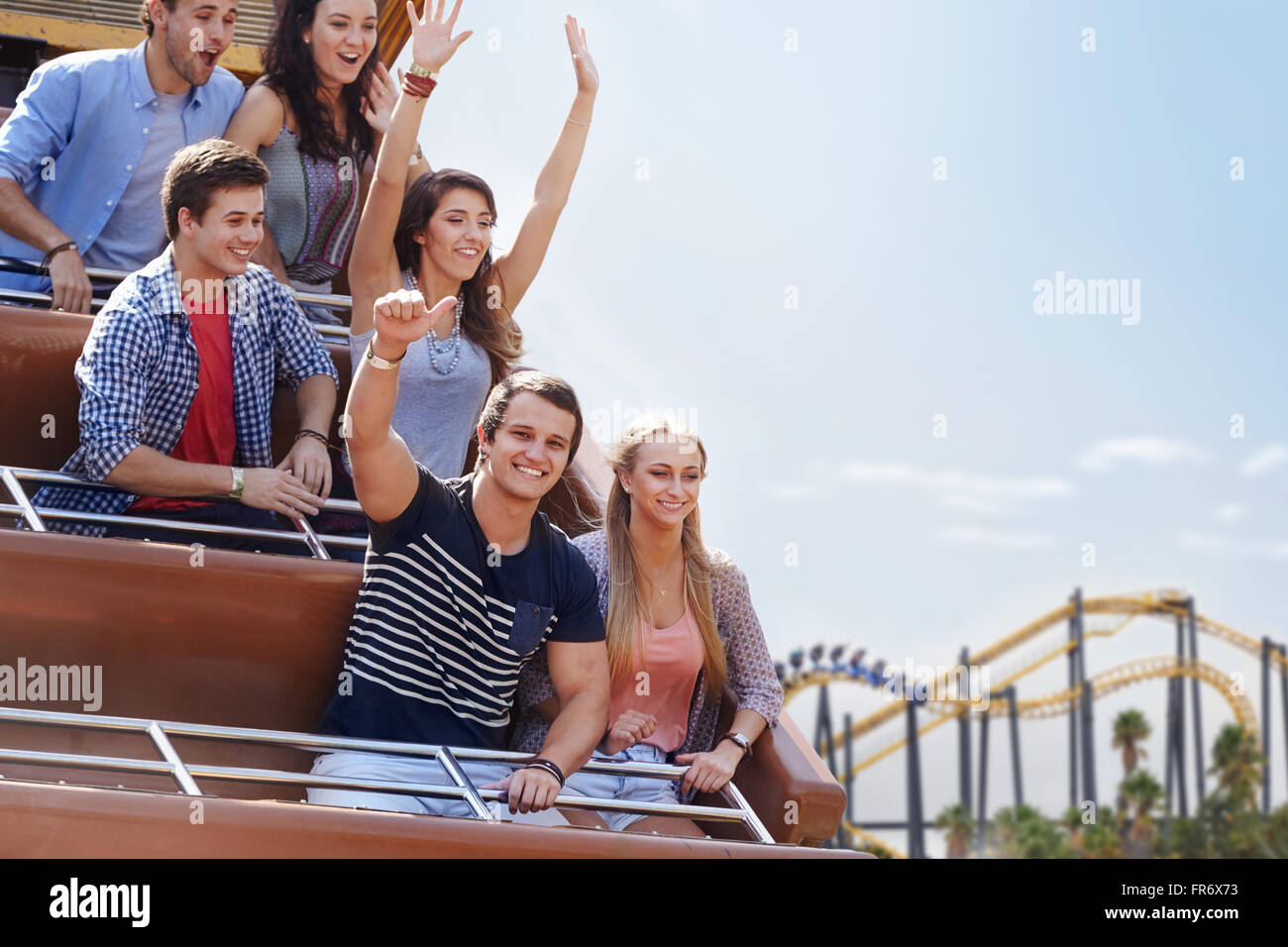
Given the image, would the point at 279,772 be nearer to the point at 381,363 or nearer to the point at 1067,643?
the point at 381,363

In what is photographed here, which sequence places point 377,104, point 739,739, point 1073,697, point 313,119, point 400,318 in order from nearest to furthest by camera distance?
1. point 400,318
2. point 739,739
3. point 313,119
4. point 377,104
5. point 1073,697

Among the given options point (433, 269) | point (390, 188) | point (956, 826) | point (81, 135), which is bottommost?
point (956, 826)

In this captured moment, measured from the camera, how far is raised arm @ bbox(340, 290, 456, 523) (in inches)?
95.0

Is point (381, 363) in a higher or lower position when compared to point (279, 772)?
higher

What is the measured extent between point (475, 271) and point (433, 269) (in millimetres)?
117

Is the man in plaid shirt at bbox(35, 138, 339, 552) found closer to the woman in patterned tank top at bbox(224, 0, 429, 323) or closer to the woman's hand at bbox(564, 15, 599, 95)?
the woman in patterned tank top at bbox(224, 0, 429, 323)

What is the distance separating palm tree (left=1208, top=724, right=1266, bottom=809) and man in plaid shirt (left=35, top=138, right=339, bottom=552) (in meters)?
31.7

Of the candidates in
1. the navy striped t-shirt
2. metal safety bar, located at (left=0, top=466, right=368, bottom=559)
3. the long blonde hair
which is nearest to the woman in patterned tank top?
metal safety bar, located at (left=0, top=466, right=368, bottom=559)

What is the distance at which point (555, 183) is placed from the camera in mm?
3980

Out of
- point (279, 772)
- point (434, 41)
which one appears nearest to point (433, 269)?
point (434, 41)

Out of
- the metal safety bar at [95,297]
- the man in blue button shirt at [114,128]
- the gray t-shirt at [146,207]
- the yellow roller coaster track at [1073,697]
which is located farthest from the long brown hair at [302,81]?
the yellow roller coaster track at [1073,697]
